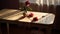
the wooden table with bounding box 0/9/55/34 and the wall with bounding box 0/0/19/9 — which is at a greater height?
the wall with bounding box 0/0/19/9

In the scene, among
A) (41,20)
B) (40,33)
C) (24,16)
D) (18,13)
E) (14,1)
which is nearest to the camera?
(41,20)

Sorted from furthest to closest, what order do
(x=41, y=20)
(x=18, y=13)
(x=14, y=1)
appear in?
(x=14, y=1) → (x=18, y=13) → (x=41, y=20)

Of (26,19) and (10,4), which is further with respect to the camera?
(10,4)

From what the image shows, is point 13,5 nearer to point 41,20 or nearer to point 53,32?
point 53,32

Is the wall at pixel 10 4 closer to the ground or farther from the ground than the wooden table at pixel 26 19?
farther from the ground

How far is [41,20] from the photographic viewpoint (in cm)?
236

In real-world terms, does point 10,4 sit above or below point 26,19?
above

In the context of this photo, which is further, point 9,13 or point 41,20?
point 9,13

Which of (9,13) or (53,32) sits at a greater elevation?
(9,13)

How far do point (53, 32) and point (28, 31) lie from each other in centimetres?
54

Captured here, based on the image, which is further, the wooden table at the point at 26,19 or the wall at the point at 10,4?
the wall at the point at 10,4

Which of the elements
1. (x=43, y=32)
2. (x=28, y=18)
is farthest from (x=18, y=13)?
(x=43, y=32)

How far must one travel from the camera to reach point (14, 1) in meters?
3.54

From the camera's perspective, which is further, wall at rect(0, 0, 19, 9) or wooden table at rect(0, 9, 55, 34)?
wall at rect(0, 0, 19, 9)
